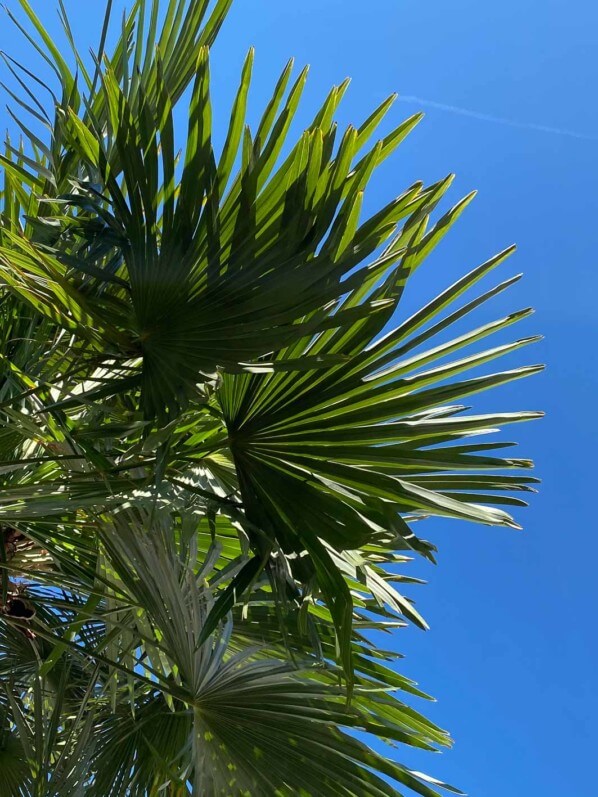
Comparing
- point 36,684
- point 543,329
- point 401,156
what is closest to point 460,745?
point 543,329

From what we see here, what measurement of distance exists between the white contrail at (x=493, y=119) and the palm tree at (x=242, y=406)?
5795 millimetres

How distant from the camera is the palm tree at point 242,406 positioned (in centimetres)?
146

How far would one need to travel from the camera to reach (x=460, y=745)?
9.12m

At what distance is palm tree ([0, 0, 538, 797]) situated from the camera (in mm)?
1464

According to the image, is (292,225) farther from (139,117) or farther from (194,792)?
(194,792)

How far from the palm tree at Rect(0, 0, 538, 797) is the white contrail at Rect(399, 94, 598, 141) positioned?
579 cm

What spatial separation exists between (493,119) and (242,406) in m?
6.45

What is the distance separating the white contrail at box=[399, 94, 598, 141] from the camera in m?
7.12

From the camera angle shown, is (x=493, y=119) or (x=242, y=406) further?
(x=493, y=119)

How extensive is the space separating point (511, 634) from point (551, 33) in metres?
6.77

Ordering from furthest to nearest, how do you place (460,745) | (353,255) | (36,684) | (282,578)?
(460,745), (36,684), (282,578), (353,255)

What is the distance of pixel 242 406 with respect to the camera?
1689 mm

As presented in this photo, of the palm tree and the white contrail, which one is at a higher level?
the white contrail

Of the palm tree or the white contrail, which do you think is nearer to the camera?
the palm tree
